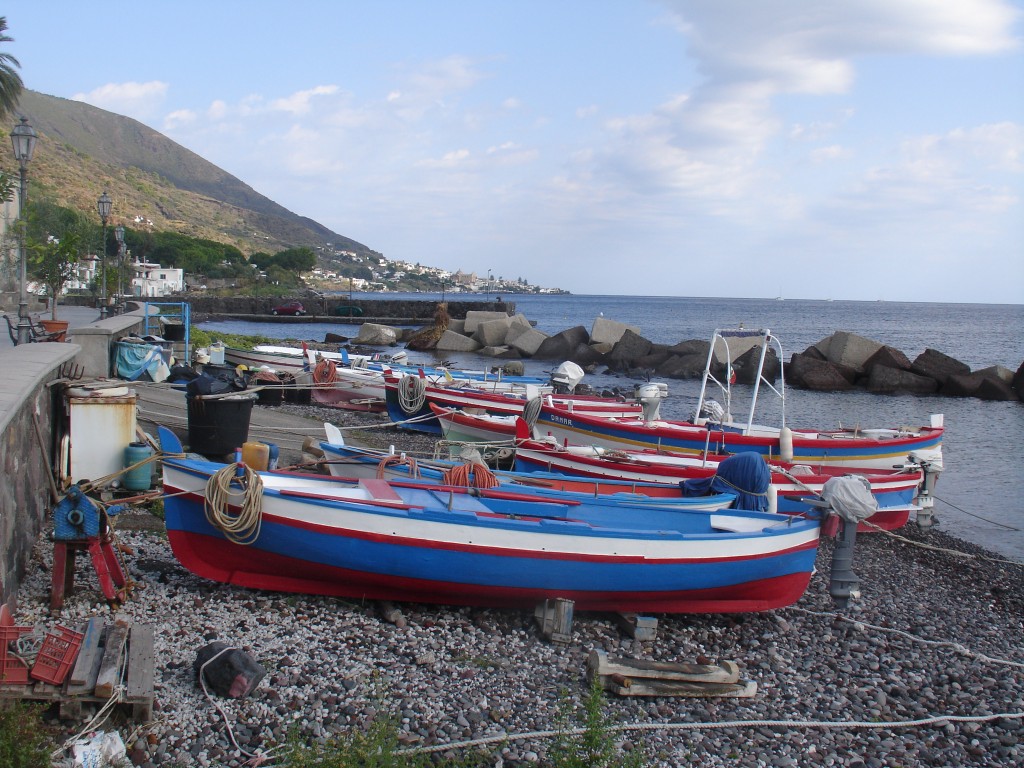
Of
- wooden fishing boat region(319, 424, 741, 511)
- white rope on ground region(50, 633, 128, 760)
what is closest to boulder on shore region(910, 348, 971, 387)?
wooden fishing boat region(319, 424, 741, 511)

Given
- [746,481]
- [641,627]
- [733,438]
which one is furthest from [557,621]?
[733,438]

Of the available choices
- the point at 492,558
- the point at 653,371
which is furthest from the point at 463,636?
the point at 653,371

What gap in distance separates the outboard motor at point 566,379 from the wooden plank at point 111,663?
55.7 ft

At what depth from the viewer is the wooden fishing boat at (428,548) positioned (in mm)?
7750

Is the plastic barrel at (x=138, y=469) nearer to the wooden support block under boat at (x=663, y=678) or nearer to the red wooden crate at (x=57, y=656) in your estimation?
→ the red wooden crate at (x=57, y=656)

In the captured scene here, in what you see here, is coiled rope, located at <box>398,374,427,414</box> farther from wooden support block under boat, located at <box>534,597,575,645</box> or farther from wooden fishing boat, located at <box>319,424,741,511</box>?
wooden support block under boat, located at <box>534,597,575,645</box>

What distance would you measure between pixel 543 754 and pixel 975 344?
3310 inches

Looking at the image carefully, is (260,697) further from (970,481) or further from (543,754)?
(970,481)

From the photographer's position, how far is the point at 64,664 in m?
5.32

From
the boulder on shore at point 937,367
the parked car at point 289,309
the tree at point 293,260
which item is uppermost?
the tree at point 293,260

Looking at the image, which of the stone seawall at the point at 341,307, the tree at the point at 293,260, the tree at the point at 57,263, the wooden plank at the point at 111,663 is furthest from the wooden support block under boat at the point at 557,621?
the tree at the point at 293,260

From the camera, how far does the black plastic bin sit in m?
11.4

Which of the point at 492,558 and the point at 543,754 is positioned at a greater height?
the point at 492,558

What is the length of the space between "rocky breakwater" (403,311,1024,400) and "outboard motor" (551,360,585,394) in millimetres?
17721
